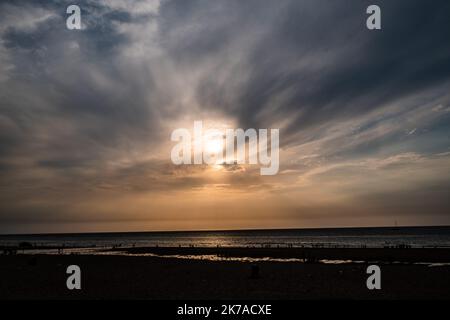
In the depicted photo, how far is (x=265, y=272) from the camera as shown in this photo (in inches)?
1314

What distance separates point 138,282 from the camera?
27578 millimetres

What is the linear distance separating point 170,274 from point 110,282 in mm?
6179

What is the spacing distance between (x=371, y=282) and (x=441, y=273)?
31.4ft
